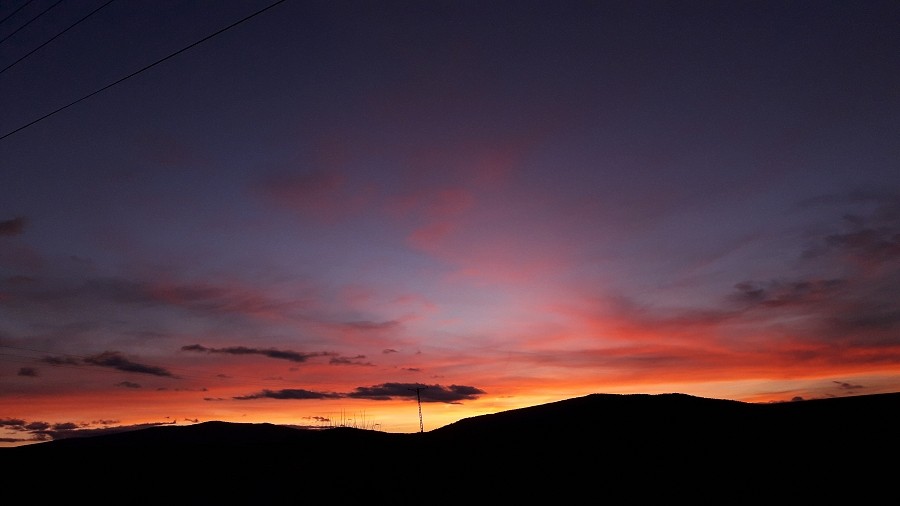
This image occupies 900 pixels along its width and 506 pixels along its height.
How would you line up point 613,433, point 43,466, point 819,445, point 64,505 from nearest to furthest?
point 819,445 → point 613,433 → point 64,505 → point 43,466

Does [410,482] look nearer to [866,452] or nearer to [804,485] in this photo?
[804,485]

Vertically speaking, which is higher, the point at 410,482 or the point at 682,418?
the point at 682,418

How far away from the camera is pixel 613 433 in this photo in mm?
22953

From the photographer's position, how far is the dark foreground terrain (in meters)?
16.3

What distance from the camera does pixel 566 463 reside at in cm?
2075

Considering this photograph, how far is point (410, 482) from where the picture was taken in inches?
868

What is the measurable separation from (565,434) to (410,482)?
23.9 ft

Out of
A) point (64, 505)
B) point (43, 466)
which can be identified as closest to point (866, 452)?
point (64, 505)

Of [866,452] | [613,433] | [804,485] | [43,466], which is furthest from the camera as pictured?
[43,466]

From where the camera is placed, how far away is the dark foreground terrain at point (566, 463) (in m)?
16.3

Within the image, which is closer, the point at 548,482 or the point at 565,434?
the point at 548,482

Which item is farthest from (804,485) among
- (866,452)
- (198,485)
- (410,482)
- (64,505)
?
(64,505)

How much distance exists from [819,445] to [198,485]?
26050 millimetres

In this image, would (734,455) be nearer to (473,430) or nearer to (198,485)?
(473,430)
